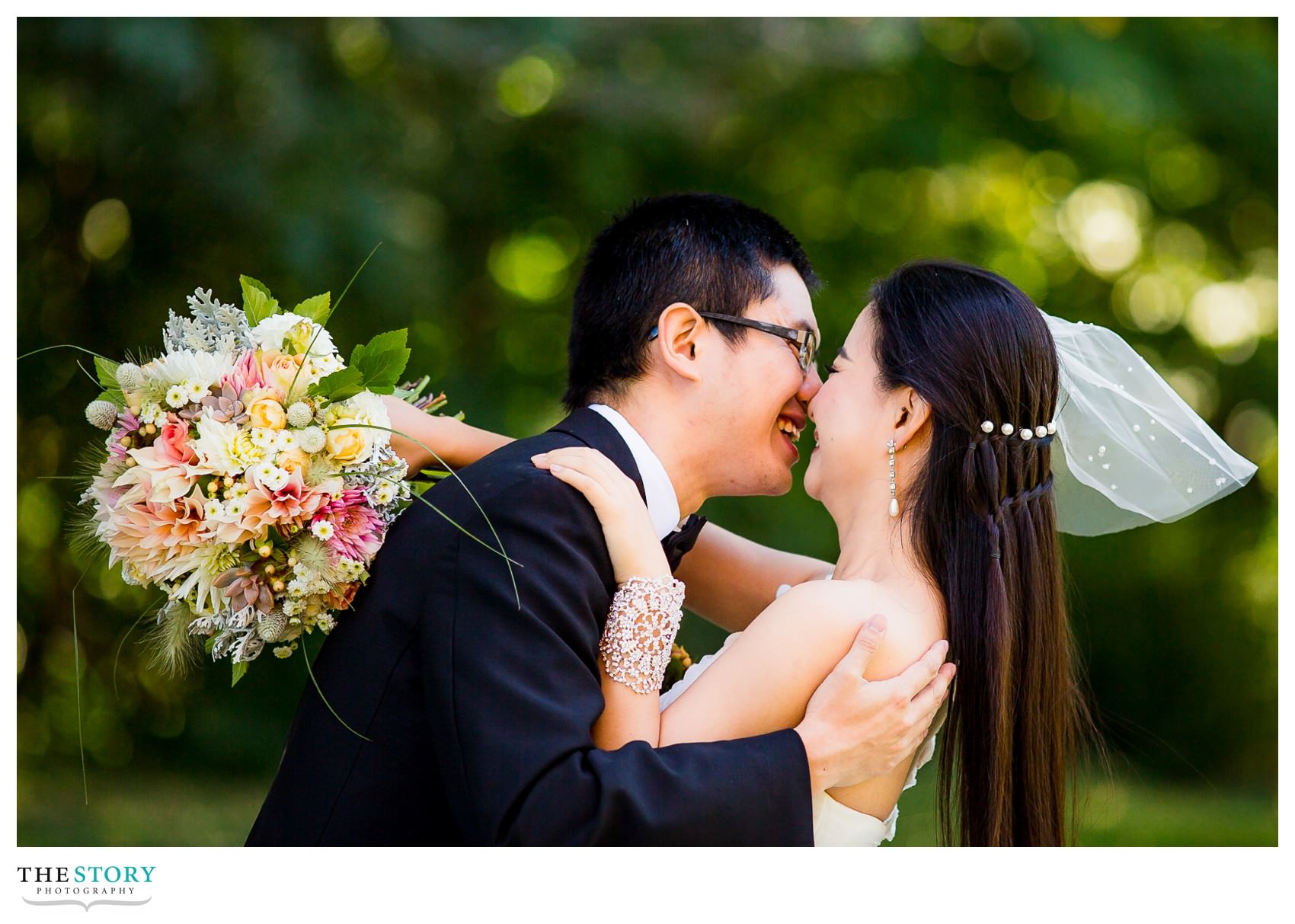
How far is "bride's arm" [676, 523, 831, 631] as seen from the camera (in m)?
4.49

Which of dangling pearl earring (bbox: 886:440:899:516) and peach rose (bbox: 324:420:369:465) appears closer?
peach rose (bbox: 324:420:369:465)

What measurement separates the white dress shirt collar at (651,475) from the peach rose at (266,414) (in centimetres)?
97

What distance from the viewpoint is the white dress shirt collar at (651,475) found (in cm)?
345

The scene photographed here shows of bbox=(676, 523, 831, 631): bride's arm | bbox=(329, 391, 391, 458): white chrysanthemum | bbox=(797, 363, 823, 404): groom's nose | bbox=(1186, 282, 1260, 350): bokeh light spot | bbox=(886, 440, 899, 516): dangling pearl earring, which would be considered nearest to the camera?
bbox=(329, 391, 391, 458): white chrysanthemum

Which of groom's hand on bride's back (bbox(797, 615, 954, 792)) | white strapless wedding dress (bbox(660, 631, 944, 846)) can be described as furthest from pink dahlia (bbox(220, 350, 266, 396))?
groom's hand on bride's back (bbox(797, 615, 954, 792))

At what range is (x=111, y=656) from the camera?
796 centimetres

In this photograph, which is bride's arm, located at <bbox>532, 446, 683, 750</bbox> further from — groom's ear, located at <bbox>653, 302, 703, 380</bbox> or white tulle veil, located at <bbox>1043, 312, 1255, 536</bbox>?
white tulle veil, located at <bbox>1043, 312, 1255, 536</bbox>

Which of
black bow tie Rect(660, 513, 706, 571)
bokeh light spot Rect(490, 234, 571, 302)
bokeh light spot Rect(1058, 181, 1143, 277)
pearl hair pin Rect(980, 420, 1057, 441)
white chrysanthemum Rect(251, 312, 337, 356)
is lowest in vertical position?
black bow tie Rect(660, 513, 706, 571)

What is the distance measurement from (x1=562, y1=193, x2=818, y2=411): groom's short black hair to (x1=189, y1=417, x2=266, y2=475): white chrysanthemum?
1229mm

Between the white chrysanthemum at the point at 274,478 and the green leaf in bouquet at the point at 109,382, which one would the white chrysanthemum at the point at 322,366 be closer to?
the white chrysanthemum at the point at 274,478
